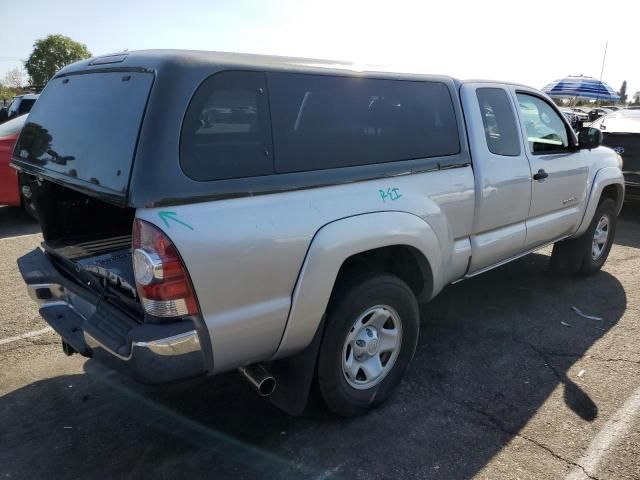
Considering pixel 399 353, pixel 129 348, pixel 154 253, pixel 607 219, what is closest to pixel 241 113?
pixel 154 253

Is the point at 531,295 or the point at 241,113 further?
the point at 531,295

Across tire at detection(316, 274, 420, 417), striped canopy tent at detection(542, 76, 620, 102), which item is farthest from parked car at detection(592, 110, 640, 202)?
striped canopy tent at detection(542, 76, 620, 102)

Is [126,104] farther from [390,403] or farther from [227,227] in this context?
[390,403]

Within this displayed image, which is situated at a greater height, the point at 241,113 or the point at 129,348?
the point at 241,113

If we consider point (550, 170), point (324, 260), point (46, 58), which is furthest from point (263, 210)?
point (46, 58)

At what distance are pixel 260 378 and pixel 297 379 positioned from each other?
22 centimetres

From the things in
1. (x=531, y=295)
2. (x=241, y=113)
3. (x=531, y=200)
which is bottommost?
(x=531, y=295)

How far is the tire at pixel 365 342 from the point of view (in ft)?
9.20

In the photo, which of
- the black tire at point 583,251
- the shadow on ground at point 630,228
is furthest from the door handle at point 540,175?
the shadow on ground at point 630,228

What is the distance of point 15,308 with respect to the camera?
14.8 ft

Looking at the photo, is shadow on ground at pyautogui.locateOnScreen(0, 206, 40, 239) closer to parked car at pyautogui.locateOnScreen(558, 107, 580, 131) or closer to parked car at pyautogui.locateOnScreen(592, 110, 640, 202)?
parked car at pyautogui.locateOnScreen(558, 107, 580, 131)

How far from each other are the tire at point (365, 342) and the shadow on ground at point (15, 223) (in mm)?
5784

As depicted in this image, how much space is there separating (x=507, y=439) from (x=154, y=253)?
2168mm

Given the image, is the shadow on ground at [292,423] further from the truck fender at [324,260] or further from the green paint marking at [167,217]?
the green paint marking at [167,217]
